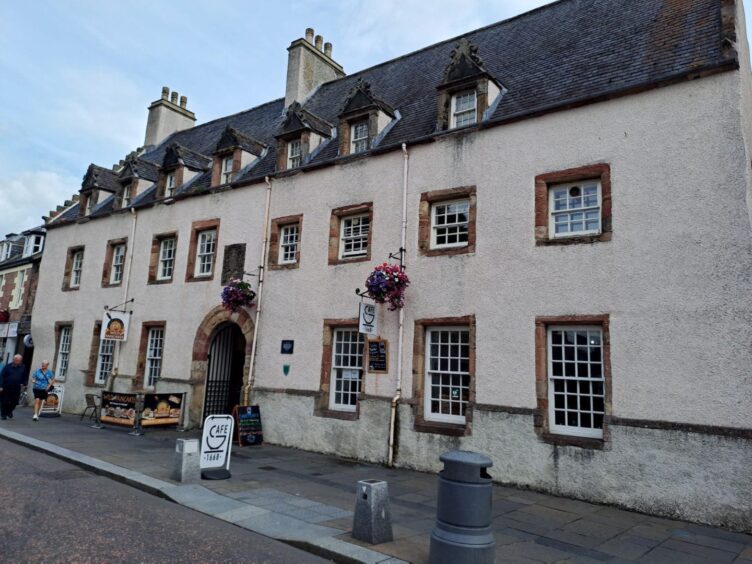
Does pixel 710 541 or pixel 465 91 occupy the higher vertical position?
pixel 465 91

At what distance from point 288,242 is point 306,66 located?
27.4 feet

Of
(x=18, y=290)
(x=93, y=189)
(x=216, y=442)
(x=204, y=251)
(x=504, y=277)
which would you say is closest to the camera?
(x=216, y=442)

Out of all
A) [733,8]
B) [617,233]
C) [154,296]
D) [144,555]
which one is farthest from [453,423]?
[154,296]

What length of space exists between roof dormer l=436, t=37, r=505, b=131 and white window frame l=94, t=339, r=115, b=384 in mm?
13569

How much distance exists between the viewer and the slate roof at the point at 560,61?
9859mm

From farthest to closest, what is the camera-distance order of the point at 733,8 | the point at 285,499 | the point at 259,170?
the point at 259,170, the point at 733,8, the point at 285,499

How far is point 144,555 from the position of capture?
529 cm

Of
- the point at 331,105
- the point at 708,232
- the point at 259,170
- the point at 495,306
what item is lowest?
the point at 495,306

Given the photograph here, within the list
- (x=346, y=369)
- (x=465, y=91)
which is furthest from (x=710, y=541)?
(x=465, y=91)

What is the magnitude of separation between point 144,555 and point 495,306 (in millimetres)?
7197

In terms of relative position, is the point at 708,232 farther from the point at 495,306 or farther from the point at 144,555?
the point at 144,555

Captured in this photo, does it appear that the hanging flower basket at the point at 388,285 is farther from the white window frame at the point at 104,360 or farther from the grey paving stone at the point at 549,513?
the white window frame at the point at 104,360

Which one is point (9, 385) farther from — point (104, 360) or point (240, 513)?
point (240, 513)

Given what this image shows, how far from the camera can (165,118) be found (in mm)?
25281
